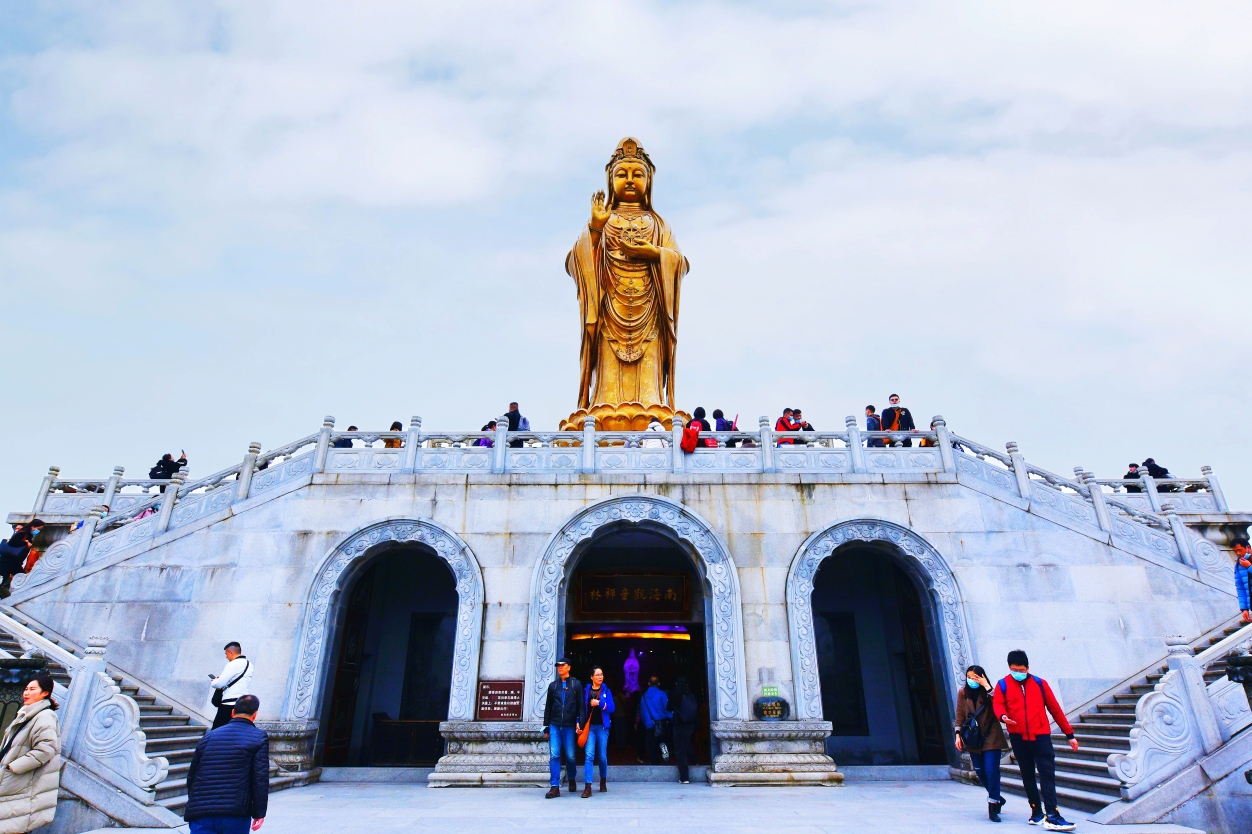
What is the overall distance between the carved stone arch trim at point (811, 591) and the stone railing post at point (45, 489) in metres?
15.5

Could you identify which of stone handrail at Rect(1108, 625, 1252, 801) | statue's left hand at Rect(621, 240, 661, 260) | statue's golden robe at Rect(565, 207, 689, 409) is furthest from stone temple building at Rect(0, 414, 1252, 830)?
statue's left hand at Rect(621, 240, 661, 260)

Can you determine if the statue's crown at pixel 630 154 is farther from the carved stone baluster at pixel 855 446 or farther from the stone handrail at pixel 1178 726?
the stone handrail at pixel 1178 726

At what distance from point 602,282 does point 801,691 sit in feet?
36.0

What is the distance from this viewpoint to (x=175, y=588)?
11.3 metres

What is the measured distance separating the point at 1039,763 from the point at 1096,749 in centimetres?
304

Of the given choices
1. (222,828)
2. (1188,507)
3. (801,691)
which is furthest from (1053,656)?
(222,828)

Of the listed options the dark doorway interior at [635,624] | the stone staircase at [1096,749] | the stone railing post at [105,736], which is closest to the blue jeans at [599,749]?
the dark doorway interior at [635,624]

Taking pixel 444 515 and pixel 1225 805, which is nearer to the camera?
pixel 1225 805

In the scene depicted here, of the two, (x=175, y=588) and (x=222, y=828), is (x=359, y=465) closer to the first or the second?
(x=175, y=588)

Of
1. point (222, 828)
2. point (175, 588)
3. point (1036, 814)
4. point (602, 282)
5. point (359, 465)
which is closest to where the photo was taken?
point (222, 828)

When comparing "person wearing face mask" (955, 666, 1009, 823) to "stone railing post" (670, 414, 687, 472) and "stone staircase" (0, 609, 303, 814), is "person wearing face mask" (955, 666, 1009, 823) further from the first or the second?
"stone staircase" (0, 609, 303, 814)

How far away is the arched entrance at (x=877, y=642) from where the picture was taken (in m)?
10.9

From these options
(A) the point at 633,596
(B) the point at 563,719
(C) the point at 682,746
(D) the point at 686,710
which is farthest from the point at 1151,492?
(B) the point at 563,719

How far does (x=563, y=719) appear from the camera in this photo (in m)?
8.41
